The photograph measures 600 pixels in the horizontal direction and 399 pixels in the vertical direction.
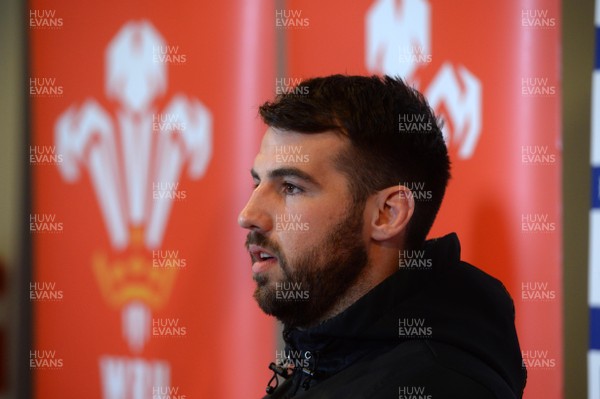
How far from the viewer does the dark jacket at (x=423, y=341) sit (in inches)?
31.6

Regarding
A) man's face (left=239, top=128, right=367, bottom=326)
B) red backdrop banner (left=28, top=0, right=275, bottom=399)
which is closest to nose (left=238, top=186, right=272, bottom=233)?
man's face (left=239, top=128, right=367, bottom=326)

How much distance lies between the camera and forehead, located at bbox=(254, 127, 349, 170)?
102 centimetres

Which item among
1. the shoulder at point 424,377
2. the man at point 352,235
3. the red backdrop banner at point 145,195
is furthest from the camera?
the red backdrop banner at point 145,195

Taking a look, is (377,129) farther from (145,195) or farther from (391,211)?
(145,195)

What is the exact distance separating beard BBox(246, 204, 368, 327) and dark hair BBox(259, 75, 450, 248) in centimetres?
6

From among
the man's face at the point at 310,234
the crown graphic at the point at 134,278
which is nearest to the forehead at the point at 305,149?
the man's face at the point at 310,234

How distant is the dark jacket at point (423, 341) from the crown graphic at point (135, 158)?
1.08 m

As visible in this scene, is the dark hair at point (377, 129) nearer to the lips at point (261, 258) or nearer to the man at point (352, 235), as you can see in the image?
the man at point (352, 235)

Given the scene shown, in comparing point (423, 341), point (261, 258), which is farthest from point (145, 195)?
point (423, 341)

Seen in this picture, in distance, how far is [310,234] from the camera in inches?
40.4

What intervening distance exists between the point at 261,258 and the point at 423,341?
1.10 feet

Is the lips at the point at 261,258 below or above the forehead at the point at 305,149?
below

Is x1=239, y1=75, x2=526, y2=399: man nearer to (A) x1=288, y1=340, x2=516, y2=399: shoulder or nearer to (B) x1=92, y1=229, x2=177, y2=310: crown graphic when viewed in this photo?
(A) x1=288, y1=340, x2=516, y2=399: shoulder

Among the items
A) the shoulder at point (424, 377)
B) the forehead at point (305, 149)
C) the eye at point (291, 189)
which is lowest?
the shoulder at point (424, 377)
